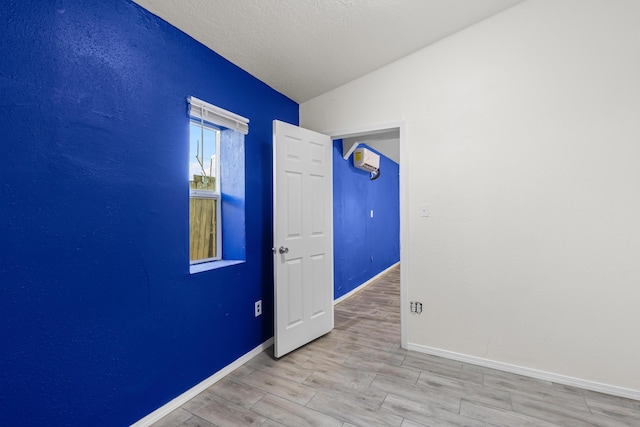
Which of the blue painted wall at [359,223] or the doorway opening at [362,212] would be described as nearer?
the doorway opening at [362,212]

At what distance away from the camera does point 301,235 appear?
2.61 meters

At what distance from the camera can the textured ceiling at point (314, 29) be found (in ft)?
5.80

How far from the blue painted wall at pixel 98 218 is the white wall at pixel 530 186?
69.0 inches

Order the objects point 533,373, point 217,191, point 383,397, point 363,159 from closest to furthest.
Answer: point 383,397, point 533,373, point 217,191, point 363,159

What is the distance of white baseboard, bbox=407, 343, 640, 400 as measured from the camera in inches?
75.4

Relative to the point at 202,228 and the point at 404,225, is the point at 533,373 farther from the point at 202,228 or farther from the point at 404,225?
the point at 202,228

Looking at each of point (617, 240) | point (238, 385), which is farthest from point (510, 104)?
point (238, 385)

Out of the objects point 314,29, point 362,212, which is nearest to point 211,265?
point 314,29

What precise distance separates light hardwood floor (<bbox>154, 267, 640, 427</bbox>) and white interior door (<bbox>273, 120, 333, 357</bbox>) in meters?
0.28

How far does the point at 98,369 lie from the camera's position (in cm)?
143

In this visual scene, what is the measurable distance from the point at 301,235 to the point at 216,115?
46.8 inches

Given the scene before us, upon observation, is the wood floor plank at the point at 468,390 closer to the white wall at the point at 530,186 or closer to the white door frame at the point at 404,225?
the white wall at the point at 530,186

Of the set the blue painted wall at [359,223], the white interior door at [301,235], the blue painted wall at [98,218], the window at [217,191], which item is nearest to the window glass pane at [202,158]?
the window at [217,191]

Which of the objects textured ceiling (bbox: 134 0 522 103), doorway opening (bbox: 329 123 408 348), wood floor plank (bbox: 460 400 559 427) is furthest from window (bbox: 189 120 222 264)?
wood floor plank (bbox: 460 400 559 427)
